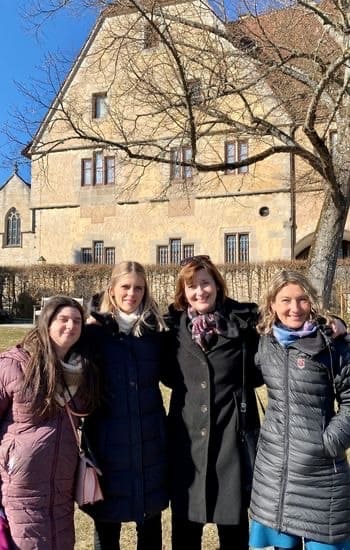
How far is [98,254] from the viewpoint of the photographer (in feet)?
89.2

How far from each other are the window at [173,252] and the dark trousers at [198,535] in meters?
22.2

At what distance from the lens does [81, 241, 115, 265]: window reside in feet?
88.6

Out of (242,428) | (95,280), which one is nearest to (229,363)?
(242,428)

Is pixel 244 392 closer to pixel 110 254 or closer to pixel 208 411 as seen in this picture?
pixel 208 411

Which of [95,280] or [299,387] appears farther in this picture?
[95,280]

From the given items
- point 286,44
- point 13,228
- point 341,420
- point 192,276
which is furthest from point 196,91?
point 13,228

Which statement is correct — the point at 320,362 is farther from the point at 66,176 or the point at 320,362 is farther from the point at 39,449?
the point at 66,176

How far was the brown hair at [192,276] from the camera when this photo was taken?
11.1ft

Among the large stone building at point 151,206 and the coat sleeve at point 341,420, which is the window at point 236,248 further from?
the coat sleeve at point 341,420

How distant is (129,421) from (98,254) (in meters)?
24.3

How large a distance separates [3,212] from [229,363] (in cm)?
3258

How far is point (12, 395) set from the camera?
2.95 meters

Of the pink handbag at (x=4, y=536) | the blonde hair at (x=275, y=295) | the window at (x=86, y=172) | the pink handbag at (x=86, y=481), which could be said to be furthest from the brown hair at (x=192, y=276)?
the window at (x=86, y=172)

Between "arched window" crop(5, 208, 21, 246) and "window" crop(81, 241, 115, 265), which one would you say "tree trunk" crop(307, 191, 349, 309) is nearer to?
"window" crop(81, 241, 115, 265)
